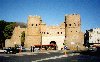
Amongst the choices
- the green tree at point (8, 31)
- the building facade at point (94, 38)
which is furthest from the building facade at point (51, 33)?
the building facade at point (94, 38)

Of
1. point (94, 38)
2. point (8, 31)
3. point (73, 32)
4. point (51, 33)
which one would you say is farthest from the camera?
point (94, 38)

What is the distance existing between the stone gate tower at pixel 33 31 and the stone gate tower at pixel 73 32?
9.26 m

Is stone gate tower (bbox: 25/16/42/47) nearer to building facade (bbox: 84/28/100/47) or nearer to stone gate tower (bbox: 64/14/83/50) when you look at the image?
stone gate tower (bbox: 64/14/83/50)

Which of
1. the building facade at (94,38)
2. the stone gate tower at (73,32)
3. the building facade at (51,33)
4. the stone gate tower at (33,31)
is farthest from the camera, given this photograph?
the building facade at (94,38)

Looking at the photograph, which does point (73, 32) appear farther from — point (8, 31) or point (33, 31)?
point (8, 31)

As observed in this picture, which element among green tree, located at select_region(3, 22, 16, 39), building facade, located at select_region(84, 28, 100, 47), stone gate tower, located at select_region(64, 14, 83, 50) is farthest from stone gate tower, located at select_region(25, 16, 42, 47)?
building facade, located at select_region(84, 28, 100, 47)

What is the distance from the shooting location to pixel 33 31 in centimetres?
7188

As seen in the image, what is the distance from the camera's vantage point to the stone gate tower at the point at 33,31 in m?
71.2

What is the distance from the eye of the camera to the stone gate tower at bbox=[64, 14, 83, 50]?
68.2 metres

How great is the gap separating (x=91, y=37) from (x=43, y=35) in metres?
32.8

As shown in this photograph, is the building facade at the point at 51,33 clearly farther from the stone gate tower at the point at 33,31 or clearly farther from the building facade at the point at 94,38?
the building facade at the point at 94,38

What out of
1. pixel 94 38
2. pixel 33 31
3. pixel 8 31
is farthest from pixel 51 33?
pixel 94 38

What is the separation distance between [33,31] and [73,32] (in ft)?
44.2

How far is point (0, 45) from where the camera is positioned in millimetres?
76250
